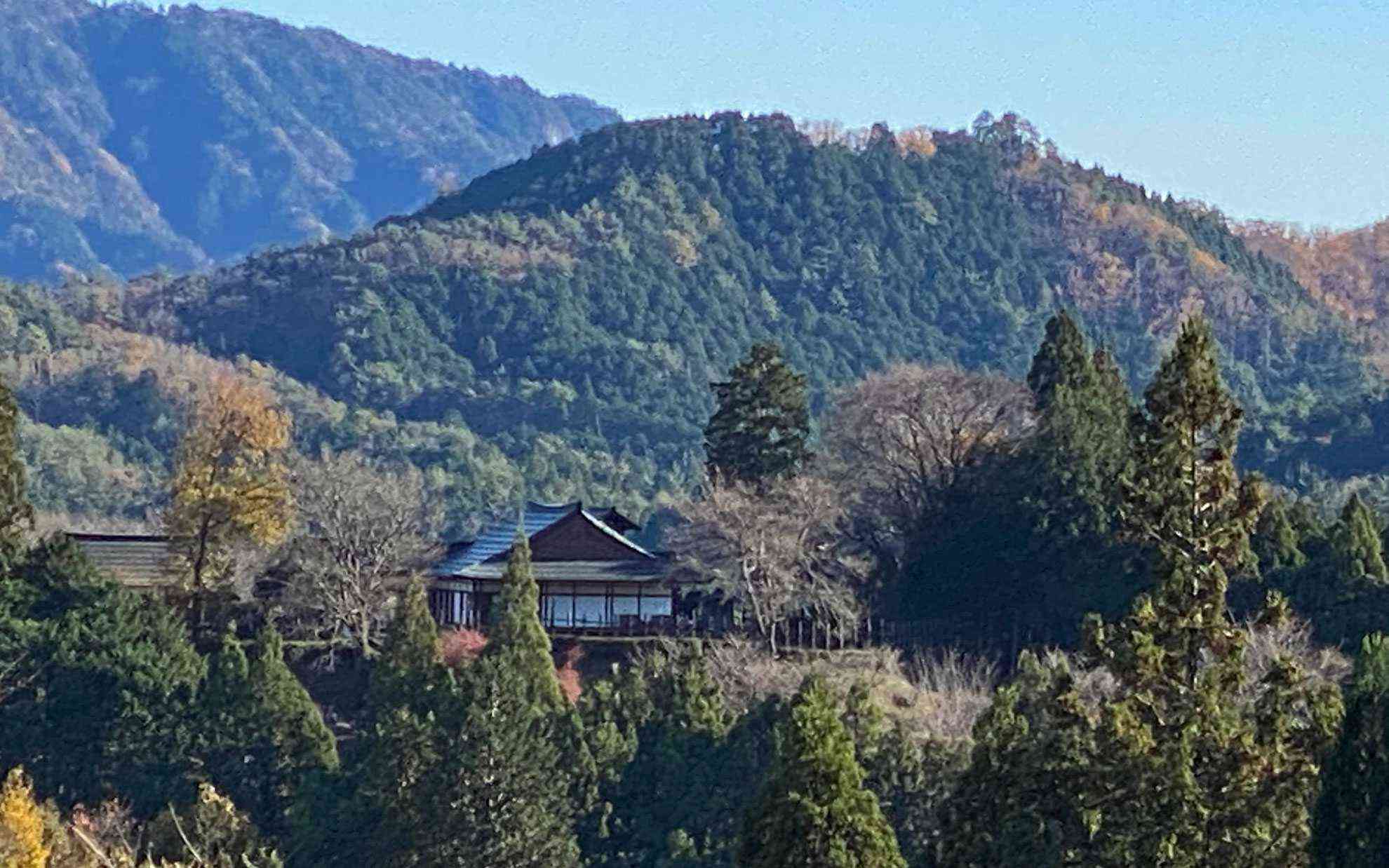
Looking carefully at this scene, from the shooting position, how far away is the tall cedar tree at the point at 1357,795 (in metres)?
30.2

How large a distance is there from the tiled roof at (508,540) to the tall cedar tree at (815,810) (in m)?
26.7

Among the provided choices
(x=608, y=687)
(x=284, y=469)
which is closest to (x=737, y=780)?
(x=608, y=687)

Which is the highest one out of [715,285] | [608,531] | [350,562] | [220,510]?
[715,285]

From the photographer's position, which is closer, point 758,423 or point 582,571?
point 582,571

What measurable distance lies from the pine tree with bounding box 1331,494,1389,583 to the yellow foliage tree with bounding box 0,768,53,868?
23.6 metres

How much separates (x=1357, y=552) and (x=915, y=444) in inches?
395

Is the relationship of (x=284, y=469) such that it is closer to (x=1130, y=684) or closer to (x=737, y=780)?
(x=737, y=780)

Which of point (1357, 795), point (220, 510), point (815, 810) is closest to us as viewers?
point (1357, 795)

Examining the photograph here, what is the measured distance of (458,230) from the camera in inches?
6831

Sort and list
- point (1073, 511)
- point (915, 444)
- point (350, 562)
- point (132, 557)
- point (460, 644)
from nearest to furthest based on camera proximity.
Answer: point (1073, 511), point (460, 644), point (350, 562), point (915, 444), point (132, 557)

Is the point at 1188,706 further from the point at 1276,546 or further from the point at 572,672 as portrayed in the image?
the point at 572,672

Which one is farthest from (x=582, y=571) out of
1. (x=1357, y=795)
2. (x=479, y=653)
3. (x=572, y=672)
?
(x=1357, y=795)

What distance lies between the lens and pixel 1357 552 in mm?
54156

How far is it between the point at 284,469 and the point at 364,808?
15416 millimetres
